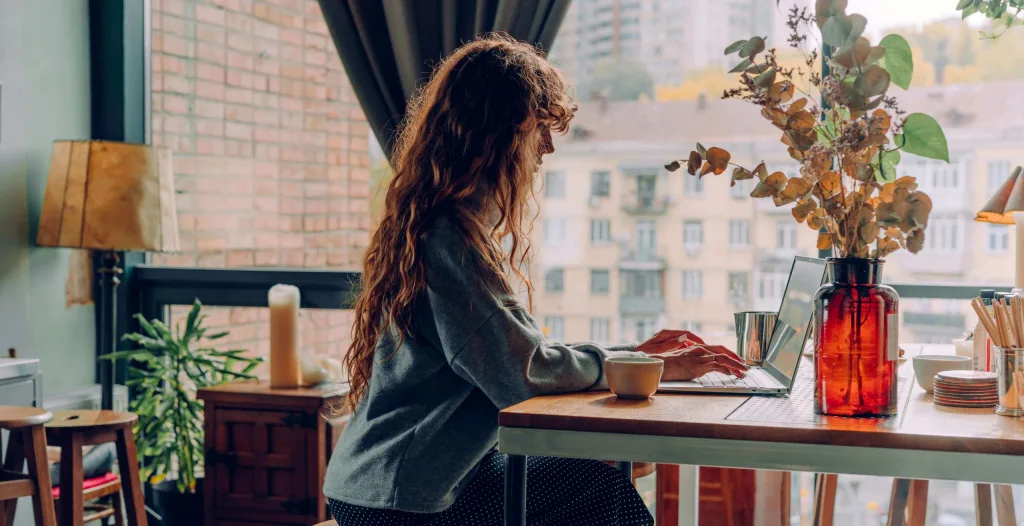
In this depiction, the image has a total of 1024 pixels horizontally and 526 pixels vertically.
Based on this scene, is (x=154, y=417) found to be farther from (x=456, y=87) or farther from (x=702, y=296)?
(x=456, y=87)

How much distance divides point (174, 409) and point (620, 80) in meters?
1.75

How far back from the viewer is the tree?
316cm

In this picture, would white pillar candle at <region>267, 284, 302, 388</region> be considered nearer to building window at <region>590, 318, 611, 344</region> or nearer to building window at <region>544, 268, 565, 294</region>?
building window at <region>544, 268, 565, 294</region>

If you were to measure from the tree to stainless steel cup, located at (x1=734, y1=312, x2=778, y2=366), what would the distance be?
1.34 m

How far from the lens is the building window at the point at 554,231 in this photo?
326cm

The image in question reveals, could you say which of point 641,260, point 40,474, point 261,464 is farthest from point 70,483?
point 641,260

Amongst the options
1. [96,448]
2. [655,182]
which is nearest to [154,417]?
[96,448]

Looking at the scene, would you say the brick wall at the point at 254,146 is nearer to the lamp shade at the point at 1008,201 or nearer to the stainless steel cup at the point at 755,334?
the stainless steel cup at the point at 755,334

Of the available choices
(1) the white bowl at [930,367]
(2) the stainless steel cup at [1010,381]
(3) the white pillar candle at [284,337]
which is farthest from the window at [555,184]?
(2) the stainless steel cup at [1010,381]

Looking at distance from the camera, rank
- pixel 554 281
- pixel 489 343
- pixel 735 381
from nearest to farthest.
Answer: pixel 489 343 → pixel 735 381 → pixel 554 281

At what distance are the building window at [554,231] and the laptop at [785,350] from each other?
1.39 m

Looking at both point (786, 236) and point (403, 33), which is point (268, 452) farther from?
point (786, 236)

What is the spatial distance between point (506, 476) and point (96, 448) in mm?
2118

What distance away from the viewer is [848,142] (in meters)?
1.29
